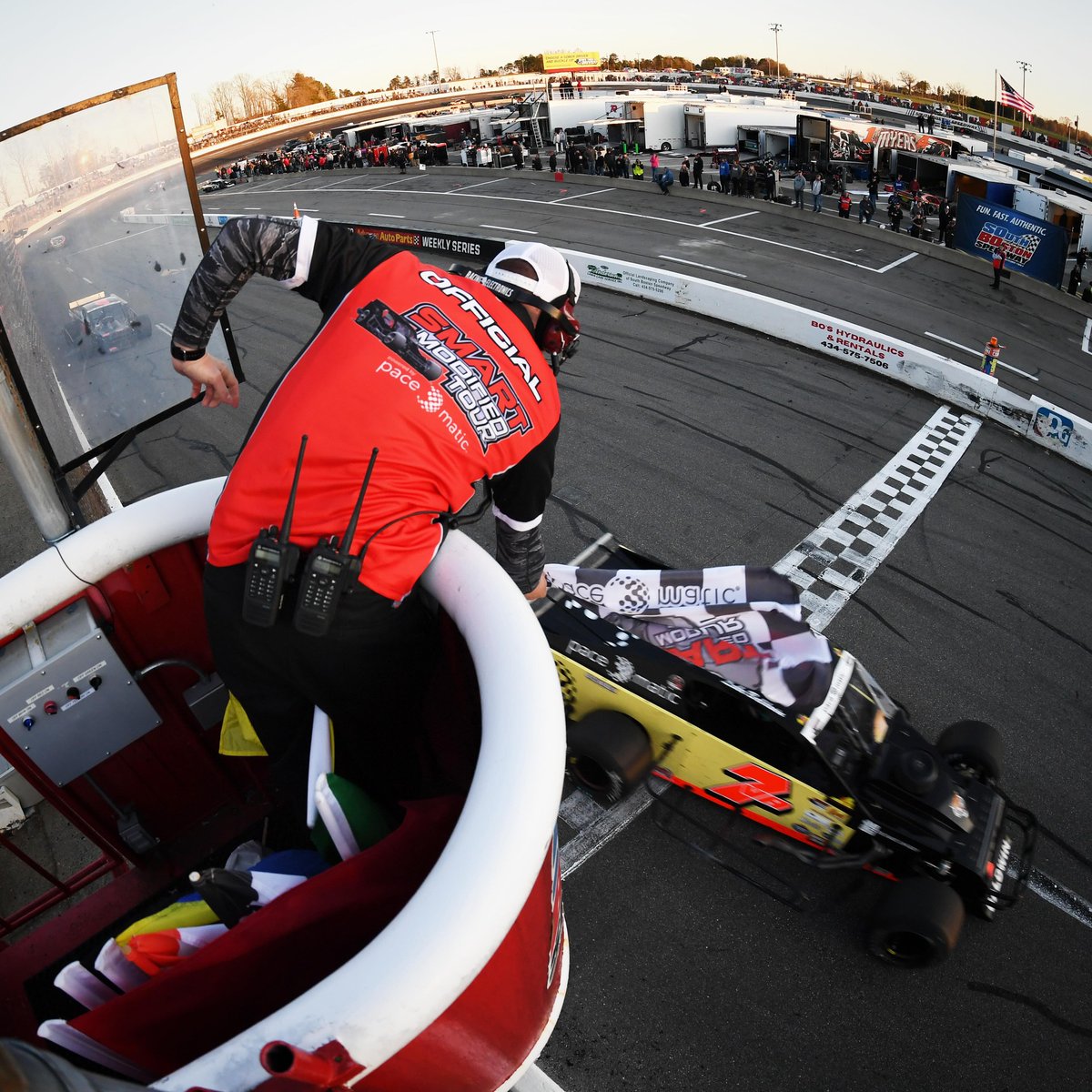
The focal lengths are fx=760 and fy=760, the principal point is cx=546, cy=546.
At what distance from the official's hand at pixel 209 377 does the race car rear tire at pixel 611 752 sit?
377cm

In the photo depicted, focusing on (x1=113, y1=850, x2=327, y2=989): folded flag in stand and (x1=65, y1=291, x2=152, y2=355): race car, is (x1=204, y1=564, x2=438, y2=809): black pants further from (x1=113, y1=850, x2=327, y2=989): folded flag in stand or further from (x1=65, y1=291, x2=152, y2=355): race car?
(x1=65, y1=291, x2=152, y2=355): race car

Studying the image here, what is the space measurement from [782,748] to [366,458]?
4.22 meters

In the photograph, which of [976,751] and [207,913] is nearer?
[207,913]

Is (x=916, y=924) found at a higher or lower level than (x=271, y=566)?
lower

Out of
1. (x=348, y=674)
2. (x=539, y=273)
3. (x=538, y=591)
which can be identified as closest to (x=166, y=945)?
(x=348, y=674)

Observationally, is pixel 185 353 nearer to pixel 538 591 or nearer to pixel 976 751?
pixel 538 591

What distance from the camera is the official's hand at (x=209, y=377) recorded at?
247 centimetres

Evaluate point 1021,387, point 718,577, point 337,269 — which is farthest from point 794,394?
point 337,269

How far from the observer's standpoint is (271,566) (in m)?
1.84

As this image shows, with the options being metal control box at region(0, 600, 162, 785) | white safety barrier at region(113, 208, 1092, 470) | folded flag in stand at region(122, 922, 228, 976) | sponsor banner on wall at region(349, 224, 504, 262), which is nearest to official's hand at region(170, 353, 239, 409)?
metal control box at region(0, 600, 162, 785)

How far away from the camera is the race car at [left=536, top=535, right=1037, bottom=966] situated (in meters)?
5.02

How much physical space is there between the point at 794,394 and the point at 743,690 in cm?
900

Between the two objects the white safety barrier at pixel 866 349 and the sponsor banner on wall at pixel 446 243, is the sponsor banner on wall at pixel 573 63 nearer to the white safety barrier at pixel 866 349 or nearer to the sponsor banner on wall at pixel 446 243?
the sponsor banner on wall at pixel 446 243

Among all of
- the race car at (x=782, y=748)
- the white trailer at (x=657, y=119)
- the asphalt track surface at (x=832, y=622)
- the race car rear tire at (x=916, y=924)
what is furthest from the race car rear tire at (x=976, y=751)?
the white trailer at (x=657, y=119)
